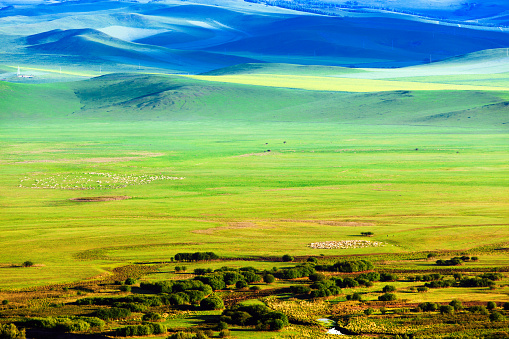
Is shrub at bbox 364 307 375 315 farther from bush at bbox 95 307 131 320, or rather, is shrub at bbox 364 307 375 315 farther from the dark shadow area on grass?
the dark shadow area on grass

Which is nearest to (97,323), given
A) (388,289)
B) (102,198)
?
(388,289)

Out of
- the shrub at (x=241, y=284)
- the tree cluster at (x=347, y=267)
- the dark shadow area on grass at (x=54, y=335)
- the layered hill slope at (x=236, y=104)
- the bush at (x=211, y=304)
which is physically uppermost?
the layered hill slope at (x=236, y=104)

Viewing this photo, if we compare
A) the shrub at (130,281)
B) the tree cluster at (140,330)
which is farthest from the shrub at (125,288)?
the tree cluster at (140,330)

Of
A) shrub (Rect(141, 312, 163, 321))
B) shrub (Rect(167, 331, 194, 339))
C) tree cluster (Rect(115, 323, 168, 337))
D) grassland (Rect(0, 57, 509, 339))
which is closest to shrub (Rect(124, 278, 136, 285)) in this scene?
grassland (Rect(0, 57, 509, 339))

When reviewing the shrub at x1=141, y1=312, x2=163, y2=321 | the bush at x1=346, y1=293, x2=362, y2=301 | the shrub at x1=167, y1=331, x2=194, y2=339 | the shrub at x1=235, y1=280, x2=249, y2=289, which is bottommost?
the shrub at x1=167, y1=331, x2=194, y2=339

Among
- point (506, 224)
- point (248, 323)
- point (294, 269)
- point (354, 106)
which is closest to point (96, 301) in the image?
point (248, 323)

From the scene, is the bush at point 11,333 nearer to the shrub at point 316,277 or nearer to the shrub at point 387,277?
the shrub at point 316,277

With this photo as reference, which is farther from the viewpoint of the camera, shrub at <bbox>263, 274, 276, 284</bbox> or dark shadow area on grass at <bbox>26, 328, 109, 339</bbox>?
shrub at <bbox>263, 274, 276, 284</bbox>

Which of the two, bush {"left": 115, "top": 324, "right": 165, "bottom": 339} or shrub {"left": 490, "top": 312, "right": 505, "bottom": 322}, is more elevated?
shrub {"left": 490, "top": 312, "right": 505, "bottom": 322}

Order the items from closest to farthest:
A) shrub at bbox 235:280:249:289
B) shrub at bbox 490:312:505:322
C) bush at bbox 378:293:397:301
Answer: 1. shrub at bbox 490:312:505:322
2. bush at bbox 378:293:397:301
3. shrub at bbox 235:280:249:289

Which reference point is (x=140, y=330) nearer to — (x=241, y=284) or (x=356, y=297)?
(x=241, y=284)
